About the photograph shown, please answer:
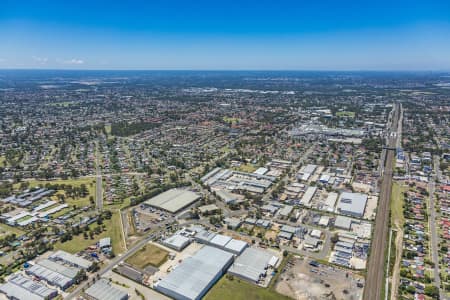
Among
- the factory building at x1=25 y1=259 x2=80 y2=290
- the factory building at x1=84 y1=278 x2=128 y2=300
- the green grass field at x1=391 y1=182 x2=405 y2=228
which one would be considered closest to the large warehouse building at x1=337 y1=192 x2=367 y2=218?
the green grass field at x1=391 y1=182 x2=405 y2=228

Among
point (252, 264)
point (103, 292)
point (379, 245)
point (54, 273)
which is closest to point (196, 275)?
point (252, 264)

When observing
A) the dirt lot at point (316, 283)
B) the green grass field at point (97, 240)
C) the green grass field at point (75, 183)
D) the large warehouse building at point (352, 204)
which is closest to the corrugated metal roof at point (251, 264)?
the dirt lot at point (316, 283)

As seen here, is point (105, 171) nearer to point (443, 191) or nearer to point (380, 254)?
point (380, 254)

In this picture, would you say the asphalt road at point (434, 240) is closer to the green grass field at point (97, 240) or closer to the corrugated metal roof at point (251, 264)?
the corrugated metal roof at point (251, 264)

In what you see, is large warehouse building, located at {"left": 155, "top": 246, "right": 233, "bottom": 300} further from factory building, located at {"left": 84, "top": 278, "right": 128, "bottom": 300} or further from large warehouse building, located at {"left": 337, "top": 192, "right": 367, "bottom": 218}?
large warehouse building, located at {"left": 337, "top": 192, "right": 367, "bottom": 218}

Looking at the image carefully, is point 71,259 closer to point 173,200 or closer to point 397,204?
point 173,200

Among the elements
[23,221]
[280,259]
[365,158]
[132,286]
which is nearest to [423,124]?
[365,158]
